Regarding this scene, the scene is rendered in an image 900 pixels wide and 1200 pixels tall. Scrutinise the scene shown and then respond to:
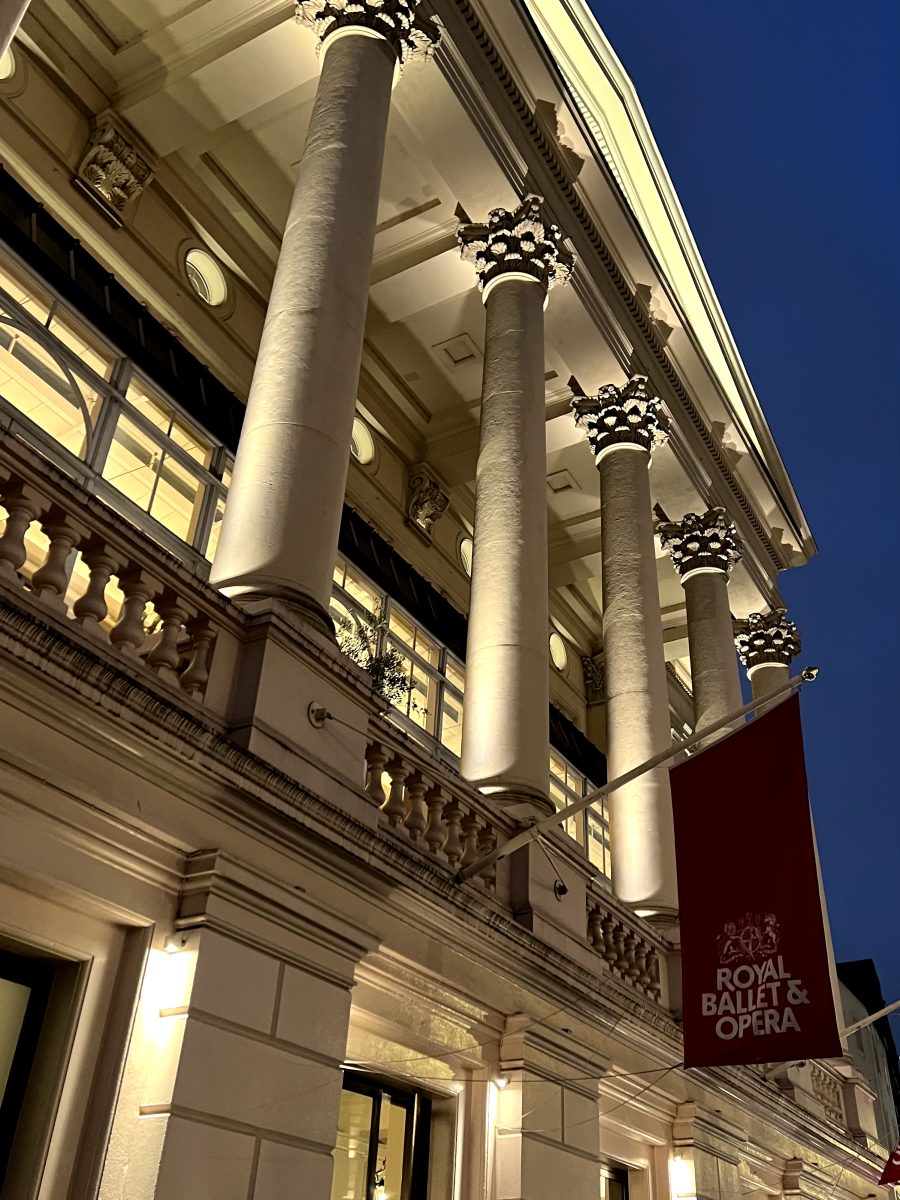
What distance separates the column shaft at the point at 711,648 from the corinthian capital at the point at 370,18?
10.5m

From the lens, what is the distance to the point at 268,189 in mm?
17922

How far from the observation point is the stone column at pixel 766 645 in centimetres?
2325

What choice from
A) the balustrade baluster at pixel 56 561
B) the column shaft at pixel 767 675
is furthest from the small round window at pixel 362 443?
the balustrade baluster at pixel 56 561

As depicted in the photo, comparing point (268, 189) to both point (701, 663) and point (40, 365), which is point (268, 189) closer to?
point (40, 365)

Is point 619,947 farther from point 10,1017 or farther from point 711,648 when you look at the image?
point 711,648

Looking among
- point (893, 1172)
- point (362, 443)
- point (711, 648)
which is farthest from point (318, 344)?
point (893, 1172)

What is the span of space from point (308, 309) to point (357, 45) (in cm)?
426

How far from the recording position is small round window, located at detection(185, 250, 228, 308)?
17562mm

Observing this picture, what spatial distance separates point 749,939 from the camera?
9.07 metres

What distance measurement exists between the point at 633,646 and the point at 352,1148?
8.48 meters

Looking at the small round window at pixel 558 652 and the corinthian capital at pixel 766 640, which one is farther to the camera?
the small round window at pixel 558 652

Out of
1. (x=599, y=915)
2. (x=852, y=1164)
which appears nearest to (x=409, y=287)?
(x=599, y=915)

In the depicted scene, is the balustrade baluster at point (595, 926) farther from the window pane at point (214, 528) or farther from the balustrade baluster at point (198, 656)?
the window pane at point (214, 528)

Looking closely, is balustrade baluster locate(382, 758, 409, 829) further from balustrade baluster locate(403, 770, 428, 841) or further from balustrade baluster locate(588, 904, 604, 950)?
balustrade baluster locate(588, 904, 604, 950)
